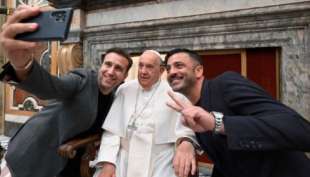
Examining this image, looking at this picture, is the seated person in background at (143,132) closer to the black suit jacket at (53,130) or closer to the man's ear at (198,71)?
the black suit jacket at (53,130)

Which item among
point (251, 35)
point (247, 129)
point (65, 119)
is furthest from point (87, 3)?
point (247, 129)

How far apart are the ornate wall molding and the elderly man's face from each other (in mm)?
1444

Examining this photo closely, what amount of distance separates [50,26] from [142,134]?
4.46 ft

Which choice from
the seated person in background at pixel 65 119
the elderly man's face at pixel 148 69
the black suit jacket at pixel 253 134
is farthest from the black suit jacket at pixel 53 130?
the black suit jacket at pixel 253 134

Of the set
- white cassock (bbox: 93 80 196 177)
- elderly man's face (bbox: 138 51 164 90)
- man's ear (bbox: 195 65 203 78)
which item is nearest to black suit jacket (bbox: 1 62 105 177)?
white cassock (bbox: 93 80 196 177)

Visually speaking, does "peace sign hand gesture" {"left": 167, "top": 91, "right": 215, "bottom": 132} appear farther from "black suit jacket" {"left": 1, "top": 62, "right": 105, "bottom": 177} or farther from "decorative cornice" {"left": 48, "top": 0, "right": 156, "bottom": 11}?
"decorative cornice" {"left": 48, "top": 0, "right": 156, "bottom": 11}

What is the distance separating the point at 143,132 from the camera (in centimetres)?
227

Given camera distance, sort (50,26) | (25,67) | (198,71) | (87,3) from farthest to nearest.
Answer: (87,3), (198,71), (25,67), (50,26)

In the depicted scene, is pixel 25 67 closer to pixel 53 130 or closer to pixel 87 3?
pixel 53 130

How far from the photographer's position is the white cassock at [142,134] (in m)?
2.22

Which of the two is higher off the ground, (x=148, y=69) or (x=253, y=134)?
(x=148, y=69)

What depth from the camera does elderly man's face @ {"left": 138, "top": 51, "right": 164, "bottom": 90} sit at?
231 centimetres

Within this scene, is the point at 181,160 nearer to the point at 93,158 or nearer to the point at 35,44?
the point at 93,158

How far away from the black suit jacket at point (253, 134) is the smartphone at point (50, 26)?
730mm
